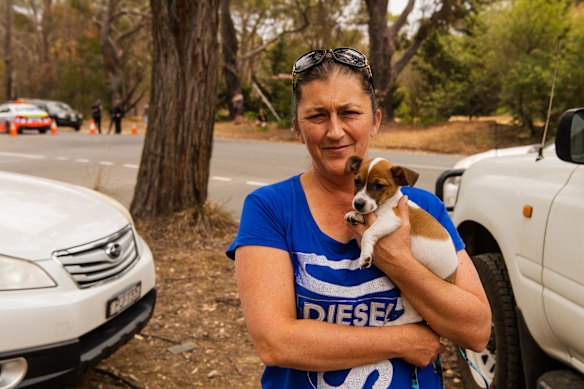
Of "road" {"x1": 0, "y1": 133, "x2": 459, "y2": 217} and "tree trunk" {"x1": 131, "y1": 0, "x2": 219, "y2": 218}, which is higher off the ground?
"tree trunk" {"x1": 131, "y1": 0, "x2": 219, "y2": 218}

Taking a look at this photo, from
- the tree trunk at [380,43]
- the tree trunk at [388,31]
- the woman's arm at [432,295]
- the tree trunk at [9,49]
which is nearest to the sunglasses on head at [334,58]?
the woman's arm at [432,295]

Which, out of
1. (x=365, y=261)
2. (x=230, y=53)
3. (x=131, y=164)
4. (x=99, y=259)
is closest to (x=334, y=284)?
(x=365, y=261)

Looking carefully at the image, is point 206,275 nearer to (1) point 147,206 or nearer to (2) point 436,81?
(1) point 147,206

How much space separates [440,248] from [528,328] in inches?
54.1

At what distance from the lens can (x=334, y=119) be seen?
189 cm

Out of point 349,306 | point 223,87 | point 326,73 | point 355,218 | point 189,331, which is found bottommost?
point 189,331

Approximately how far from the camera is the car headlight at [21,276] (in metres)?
2.88

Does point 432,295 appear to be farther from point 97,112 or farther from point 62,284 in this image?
point 97,112

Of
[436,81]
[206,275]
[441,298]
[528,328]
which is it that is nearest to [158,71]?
[206,275]

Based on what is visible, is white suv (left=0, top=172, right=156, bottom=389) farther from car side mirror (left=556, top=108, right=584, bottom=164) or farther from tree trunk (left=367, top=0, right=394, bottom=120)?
tree trunk (left=367, top=0, right=394, bottom=120)

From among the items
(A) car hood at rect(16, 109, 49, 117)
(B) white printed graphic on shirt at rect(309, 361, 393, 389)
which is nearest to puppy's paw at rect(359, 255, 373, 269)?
(B) white printed graphic on shirt at rect(309, 361, 393, 389)

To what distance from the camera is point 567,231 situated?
2.46 m

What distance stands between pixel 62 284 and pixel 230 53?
3112 centimetres

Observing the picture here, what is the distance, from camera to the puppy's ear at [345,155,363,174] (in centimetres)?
192
